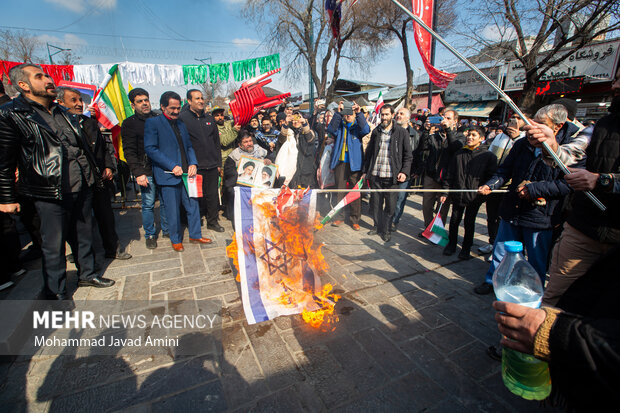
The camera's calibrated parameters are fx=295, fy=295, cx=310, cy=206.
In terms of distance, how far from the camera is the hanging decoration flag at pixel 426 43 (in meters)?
3.71

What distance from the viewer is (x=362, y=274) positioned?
385 cm

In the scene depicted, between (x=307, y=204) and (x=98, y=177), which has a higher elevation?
(x=98, y=177)

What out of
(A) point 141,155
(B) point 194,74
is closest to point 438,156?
(A) point 141,155

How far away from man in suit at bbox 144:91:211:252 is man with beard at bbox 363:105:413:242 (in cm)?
305

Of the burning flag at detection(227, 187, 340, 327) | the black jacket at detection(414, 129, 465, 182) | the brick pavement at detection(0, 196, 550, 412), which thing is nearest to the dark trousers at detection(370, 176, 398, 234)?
the black jacket at detection(414, 129, 465, 182)

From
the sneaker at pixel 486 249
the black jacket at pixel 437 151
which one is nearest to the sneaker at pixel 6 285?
the black jacket at pixel 437 151

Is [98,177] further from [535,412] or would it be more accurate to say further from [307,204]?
[535,412]

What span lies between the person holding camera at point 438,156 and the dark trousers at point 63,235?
16.0 feet

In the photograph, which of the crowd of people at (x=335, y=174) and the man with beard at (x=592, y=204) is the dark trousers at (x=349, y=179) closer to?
the crowd of people at (x=335, y=174)

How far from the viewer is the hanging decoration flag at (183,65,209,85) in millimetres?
12414

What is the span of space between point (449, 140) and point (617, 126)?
9.35 feet

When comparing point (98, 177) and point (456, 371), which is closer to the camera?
point (456, 371)

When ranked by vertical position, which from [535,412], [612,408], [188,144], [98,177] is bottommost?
[535,412]

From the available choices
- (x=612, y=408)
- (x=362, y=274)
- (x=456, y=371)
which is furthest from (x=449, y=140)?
(x=612, y=408)
